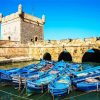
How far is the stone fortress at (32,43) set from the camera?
95.8ft

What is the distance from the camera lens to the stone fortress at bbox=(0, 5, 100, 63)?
95.8ft

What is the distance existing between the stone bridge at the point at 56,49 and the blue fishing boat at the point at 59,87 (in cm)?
1451

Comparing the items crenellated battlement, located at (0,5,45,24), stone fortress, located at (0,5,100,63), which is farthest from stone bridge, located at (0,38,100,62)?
crenellated battlement, located at (0,5,45,24)

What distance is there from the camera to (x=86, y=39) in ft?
91.2

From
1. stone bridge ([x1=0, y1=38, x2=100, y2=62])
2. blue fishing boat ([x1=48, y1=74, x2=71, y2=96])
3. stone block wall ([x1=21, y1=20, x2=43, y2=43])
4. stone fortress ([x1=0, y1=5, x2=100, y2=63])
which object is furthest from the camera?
stone block wall ([x1=21, y1=20, x2=43, y2=43])

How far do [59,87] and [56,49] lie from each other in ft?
66.0

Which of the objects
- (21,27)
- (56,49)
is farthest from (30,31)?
(56,49)

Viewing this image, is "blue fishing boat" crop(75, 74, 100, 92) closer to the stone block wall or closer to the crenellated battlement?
the stone block wall

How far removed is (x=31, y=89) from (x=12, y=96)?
1.51 metres

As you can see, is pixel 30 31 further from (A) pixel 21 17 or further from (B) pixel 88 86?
(B) pixel 88 86

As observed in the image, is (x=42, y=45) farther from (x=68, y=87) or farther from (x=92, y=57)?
(x=68, y=87)

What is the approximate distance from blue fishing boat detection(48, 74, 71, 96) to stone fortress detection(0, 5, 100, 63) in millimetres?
14515

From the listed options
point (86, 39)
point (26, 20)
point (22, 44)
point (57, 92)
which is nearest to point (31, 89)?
point (57, 92)

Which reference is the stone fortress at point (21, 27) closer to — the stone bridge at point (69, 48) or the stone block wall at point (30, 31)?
the stone block wall at point (30, 31)
